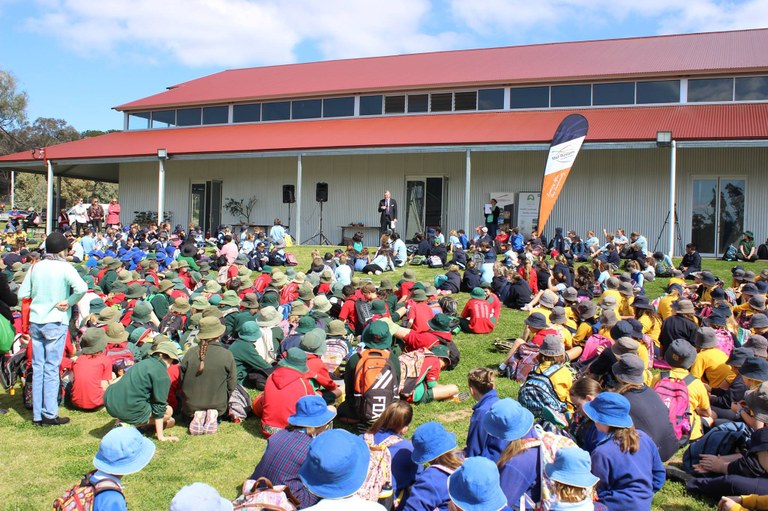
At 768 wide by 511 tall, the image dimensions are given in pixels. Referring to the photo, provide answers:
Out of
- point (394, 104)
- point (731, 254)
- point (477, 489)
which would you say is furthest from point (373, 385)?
point (394, 104)

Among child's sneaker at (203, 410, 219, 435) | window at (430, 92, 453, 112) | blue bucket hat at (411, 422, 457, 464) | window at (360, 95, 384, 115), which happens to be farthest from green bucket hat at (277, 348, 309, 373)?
window at (360, 95, 384, 115)

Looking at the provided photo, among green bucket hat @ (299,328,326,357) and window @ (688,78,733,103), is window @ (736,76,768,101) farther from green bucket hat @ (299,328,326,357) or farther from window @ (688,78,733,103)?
green bucket hat @ (299,328,326,357)

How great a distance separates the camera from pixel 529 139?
1988cm

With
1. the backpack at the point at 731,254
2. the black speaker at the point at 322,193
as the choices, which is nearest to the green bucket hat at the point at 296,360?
the backpack at the point at 731,254

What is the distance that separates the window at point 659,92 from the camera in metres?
22.3

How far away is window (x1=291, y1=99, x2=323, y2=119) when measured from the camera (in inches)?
1077

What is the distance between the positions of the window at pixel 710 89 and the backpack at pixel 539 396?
19646 millimetres

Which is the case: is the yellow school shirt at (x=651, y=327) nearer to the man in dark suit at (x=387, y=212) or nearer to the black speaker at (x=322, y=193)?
the man in dark suit at (x=387, y=212)

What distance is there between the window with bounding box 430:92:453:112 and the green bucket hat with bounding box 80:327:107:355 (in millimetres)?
19946

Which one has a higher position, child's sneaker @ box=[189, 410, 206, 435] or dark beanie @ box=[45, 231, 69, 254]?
dark beanie @ box=[45, 231, 69, 254]

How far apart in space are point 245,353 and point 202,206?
811 inches

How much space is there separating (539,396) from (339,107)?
22.8 metres

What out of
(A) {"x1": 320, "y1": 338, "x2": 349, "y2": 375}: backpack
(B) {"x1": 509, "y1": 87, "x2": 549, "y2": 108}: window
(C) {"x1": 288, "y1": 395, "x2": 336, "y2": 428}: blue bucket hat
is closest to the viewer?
(C) {"x1": 288, "y1": 395, "x2": 336, "y2": 428}: blue bucket hat

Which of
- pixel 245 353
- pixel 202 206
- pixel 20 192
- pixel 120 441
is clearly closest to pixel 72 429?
pixel 245 353
